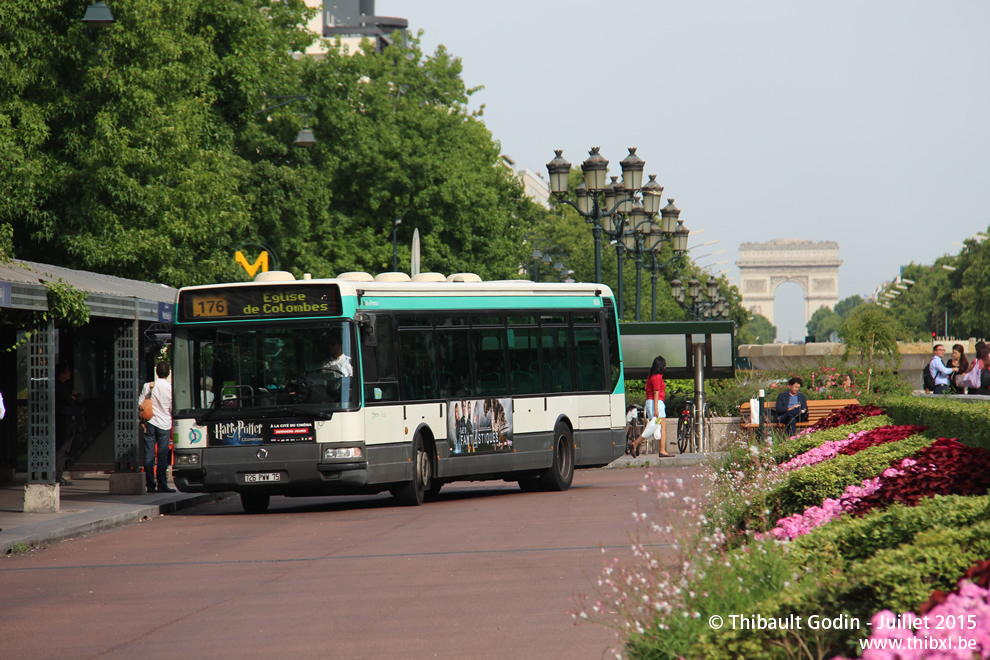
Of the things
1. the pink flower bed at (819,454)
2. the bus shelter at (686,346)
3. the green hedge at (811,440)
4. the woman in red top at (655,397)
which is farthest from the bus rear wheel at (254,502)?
the bus shelter at (686,346)

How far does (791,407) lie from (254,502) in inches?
402

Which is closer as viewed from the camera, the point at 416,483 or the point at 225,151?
the point at 416,483

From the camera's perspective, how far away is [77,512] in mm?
17094

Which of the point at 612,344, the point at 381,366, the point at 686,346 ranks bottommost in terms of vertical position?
the point at 381,366

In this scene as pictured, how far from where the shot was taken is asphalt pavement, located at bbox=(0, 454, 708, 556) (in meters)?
14.6

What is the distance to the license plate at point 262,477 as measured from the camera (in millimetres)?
17234

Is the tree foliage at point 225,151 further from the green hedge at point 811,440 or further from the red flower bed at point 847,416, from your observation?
the green hedge at point 811,440

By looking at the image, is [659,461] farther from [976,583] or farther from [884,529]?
[976,583]

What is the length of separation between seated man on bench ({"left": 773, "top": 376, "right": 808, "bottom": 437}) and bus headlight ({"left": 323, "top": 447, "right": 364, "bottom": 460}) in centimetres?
989

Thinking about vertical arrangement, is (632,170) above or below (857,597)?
above

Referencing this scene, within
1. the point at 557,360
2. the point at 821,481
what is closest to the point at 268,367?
the point at 557,360

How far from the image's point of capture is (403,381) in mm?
18094

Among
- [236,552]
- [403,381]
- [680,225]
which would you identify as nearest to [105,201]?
[403,381]

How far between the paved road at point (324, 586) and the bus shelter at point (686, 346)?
47.0ft
